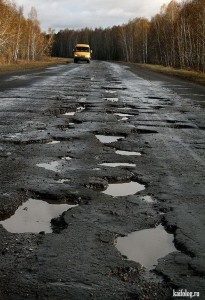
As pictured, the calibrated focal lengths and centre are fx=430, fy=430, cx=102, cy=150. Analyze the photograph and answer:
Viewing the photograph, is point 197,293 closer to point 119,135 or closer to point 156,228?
point 156,228

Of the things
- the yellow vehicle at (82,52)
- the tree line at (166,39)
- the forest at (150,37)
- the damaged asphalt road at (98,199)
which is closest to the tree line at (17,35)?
the forest at (150,37)

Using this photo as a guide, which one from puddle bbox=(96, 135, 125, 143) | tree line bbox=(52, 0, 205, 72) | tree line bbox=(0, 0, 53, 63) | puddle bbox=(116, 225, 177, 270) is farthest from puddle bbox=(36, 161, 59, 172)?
tree line bbox=(0, 0, 53, 63)

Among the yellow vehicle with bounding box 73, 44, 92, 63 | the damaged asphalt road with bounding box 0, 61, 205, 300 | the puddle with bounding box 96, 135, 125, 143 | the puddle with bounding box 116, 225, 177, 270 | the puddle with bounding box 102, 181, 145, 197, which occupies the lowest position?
the puddle with bounding box 116, 225, 177, 270

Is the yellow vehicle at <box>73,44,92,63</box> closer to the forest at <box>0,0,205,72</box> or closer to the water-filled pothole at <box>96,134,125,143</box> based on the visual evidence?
the forest at <box>0,0,205,72</box>

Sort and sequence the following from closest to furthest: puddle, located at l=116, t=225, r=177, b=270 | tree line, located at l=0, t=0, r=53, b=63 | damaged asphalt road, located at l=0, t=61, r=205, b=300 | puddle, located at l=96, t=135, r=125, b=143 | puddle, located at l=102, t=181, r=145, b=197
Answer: damaged asphalt road, located at l=0, t=61, r=205, b=300 → puddle, located at l=116, t=225, r=177, b=270 → puddle, located at l=102, t=181, r=145, b=197 → puddle, located at l=96, t=135, r=125, b=143 → tree line, located at l=0, t=0, r=53, b=63

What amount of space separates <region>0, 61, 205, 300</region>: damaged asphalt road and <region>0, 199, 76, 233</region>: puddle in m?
0.06

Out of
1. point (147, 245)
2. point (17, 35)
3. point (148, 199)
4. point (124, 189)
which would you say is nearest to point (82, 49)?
point (17, 35)

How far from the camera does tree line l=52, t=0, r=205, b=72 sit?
155ft

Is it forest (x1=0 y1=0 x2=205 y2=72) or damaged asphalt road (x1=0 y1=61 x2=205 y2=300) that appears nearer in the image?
damaged asphalt road (x1=0 y1=61 x2=205 y2=300)

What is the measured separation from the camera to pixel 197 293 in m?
2.36

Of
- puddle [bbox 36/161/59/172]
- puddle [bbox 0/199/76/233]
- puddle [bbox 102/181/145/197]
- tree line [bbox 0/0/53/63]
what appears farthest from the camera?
tree line [bbox 0/0/53/63]

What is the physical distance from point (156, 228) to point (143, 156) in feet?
7.53

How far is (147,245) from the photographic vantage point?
3021 mm

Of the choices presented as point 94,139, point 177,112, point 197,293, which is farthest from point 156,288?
point 177,112
